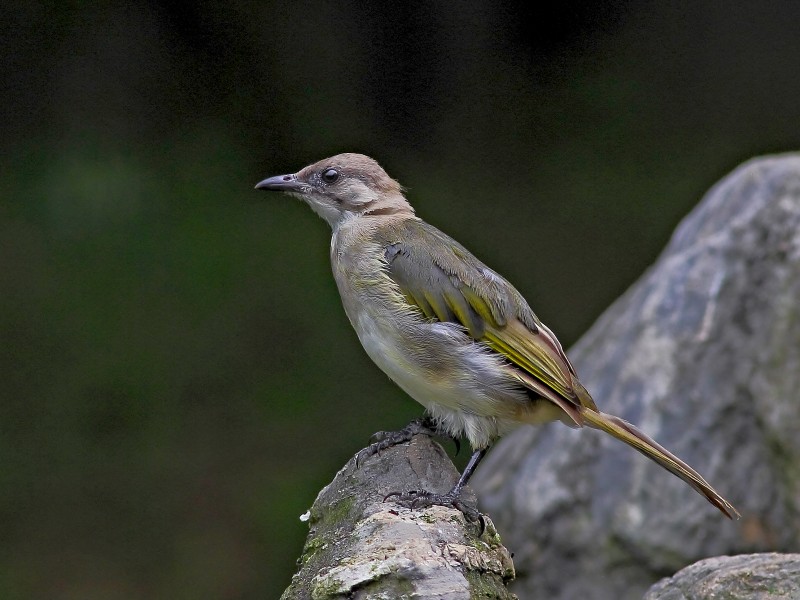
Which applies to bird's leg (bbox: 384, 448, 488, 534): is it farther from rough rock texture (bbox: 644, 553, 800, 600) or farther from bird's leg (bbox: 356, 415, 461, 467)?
rough rock texture (bbox: 644, 553, 800, 600)

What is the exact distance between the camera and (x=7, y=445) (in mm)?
8062

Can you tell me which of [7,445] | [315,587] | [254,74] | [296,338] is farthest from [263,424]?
[315,587]

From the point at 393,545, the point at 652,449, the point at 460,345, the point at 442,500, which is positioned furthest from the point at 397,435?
the point at 393,545

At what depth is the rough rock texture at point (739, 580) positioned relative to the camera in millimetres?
3875

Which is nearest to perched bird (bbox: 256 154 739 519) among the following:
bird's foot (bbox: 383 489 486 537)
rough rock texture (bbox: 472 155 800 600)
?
bird's foot (bbox: 383 489 486 537)

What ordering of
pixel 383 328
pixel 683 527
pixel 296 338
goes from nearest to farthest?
pixel 383 328 < pixel 683 527 < pixel 296 338

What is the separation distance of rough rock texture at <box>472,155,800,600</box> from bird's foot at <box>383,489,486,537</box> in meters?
2.04

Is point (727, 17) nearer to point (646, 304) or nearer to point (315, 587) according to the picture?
point (646, 304)

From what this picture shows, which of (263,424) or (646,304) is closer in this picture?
(646,304)

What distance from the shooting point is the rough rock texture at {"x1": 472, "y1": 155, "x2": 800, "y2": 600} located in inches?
234

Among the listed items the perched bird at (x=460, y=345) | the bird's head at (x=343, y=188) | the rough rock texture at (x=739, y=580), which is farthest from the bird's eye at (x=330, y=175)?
the rough rock texture at (x=739, y=580)

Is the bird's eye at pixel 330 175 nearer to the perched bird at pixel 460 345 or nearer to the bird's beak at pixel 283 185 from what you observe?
the bird's beak at pixel 283 185

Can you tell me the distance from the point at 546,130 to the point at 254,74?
1805 millimetres

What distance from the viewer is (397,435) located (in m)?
4.56
